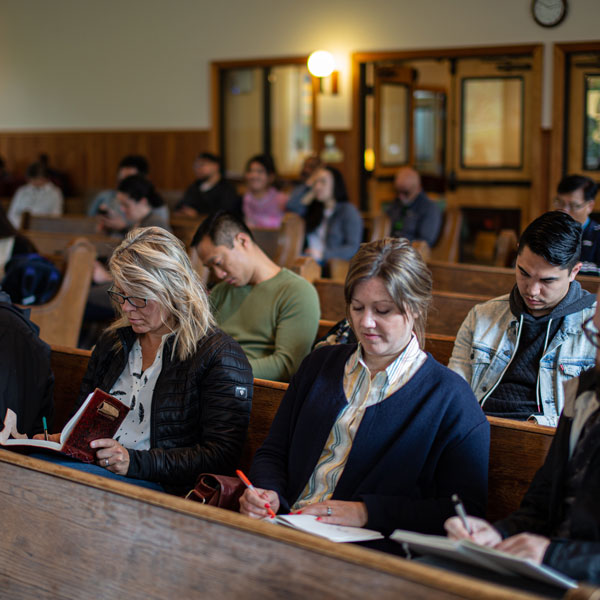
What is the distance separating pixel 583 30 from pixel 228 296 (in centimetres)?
484

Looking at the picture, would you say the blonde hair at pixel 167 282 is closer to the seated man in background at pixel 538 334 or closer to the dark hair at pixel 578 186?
the seated man in background at pixel 538 334

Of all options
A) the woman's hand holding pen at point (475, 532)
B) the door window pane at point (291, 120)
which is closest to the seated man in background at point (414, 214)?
the door window pane at point (291, 120)

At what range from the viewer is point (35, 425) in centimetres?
235

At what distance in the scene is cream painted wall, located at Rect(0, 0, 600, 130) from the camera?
682 centimetres

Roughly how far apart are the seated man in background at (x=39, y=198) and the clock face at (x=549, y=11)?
5125mm

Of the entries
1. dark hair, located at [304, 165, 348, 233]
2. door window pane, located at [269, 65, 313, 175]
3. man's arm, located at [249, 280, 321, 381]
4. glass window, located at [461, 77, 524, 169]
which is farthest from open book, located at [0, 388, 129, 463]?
door window pane, located at [269, 65, 313, 175]

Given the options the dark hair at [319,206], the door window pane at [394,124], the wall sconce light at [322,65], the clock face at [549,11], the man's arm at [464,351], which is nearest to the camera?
the man's arm at [464,351]

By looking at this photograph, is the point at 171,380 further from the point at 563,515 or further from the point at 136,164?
the point at 136,164

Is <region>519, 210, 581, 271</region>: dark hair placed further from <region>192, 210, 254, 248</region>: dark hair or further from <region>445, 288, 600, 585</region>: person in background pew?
<region>192, 210, 254, 248</region>: dark hair

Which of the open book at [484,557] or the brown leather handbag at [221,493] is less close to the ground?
Answer: the open book at [484,557]

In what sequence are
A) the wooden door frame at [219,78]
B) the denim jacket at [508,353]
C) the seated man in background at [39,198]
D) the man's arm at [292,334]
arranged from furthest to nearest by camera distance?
1. the seated man in background at [39,198]
2. the wooden door frame at [219,78]
3. the man's arm at [292,334]
4. the denim jacket at [508,353]

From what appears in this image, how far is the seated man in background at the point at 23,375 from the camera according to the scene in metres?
2.30

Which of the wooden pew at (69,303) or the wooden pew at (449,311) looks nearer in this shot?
the wooden pew at (449,311)

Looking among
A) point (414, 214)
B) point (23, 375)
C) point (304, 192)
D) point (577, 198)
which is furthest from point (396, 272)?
point (304, 192)
